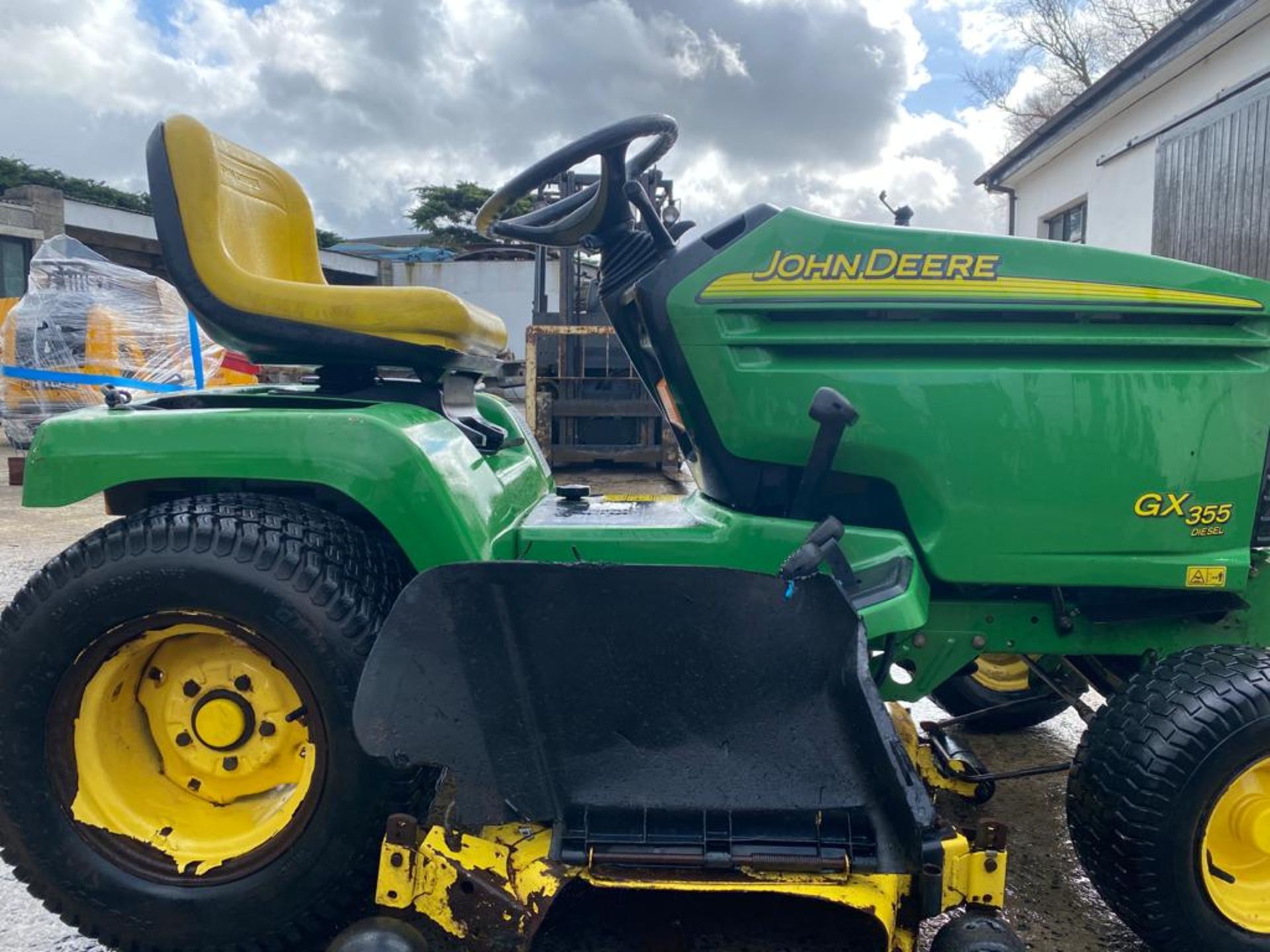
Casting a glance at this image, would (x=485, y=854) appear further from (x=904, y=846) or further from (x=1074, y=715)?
(x=1074, y=715)

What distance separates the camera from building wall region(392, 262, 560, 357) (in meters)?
22.6

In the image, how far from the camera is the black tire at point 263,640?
178cm

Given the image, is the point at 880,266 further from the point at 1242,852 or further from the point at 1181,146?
the point at 1181,146

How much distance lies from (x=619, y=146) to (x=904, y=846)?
1573mm

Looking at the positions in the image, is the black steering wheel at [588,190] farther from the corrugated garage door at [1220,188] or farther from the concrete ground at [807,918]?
the corrugated garage door at [1220,188]

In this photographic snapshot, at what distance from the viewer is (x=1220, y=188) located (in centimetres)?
726

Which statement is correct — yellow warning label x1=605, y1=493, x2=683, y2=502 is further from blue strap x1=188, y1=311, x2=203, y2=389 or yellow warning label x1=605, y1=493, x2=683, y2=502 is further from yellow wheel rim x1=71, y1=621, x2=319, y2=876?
blue strap x1=188, y1=311, x2=203, y2=389

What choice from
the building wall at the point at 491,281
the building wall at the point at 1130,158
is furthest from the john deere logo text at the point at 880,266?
the building wall at the point at 491,281

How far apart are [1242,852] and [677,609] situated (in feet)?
4.20

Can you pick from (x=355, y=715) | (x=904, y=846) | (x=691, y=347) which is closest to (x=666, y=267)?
(x=691, y=347)

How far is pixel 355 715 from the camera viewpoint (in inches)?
63.4

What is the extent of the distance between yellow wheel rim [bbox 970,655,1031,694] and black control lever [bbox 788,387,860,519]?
1.29 metres

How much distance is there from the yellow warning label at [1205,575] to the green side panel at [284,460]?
4.90ft

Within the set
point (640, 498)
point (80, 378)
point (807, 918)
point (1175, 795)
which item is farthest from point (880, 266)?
point (80, 378)
